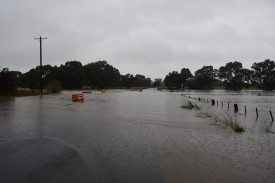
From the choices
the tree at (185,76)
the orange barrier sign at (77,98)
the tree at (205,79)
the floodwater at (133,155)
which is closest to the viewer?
the floodwater at (133,155)

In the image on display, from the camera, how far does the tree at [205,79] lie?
142 m

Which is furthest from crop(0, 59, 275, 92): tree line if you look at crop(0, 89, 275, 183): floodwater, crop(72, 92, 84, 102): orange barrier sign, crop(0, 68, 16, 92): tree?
crop(0, 89, 275, 183): floodwater

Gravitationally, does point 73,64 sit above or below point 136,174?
above

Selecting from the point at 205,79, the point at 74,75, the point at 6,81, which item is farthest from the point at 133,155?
the point at 205,79

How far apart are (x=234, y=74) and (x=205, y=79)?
17722 mm

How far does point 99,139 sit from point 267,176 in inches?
226

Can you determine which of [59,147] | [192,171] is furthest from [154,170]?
[59,147]

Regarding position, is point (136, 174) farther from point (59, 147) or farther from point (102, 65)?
→ point (102, 65)

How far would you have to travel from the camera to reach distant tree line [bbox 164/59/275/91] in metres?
115

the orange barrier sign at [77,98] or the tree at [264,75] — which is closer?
the orange barrier sign at [77,98]

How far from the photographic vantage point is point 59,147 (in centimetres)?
735

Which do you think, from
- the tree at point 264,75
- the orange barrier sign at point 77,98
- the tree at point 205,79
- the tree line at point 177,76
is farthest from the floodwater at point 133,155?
the tree at point 205,79

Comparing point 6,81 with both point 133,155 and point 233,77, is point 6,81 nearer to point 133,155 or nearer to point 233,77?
point 133,155

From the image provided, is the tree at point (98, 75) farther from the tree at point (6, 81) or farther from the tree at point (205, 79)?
the tree at point (6, 81)
